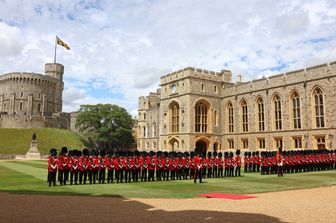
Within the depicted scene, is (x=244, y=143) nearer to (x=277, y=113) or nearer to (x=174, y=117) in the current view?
(x=277, y=113)

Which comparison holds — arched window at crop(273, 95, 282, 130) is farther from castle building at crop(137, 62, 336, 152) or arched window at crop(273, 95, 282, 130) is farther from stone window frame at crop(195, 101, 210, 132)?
stone window frame at crop(195, 101, 210, 132)

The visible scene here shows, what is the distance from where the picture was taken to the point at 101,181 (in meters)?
15.6

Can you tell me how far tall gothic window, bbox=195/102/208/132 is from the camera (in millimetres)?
36906

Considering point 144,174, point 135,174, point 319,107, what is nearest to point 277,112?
point 319,107

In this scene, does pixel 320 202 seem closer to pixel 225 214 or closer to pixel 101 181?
pixel 225 214

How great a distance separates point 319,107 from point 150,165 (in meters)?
19.4

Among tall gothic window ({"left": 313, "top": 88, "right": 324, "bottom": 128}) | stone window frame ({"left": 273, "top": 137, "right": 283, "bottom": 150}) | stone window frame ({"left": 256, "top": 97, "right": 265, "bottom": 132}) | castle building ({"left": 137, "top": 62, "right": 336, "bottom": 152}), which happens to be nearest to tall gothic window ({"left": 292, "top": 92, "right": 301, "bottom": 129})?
castle building ({"left": 137, "top": 62, "right": 336, "bottom": 152})

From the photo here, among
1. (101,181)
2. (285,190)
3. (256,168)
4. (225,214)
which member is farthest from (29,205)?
(256,168)

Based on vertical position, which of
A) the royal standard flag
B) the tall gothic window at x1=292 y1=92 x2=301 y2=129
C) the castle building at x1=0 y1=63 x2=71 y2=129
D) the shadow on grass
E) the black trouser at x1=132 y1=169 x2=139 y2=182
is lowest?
the shadow on grass

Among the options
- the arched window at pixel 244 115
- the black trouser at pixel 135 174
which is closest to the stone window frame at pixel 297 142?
the arched window at pixel 244 115

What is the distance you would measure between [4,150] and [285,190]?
1907 inches

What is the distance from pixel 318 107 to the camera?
28.7m

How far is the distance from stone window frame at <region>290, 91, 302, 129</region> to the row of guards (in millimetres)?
8790

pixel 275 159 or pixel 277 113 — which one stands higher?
pixel 277 113
